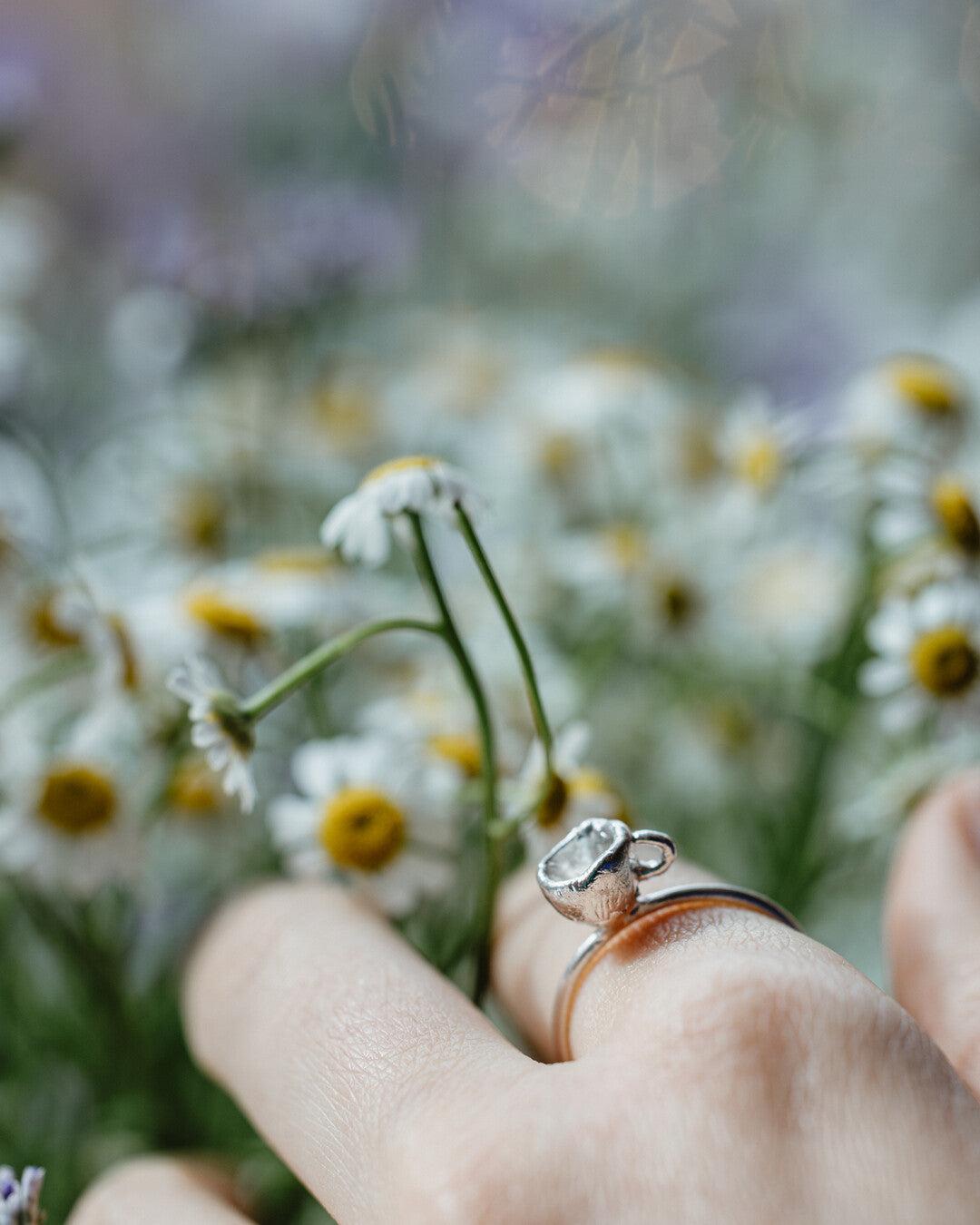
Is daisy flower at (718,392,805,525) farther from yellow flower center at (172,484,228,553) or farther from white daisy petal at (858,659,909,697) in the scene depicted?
yellow flower center at (172,484,228,553)

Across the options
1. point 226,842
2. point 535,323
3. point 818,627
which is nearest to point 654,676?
point 818,627

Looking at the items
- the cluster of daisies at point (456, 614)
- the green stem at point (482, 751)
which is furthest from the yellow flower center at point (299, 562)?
the green stem at point (482, 751)

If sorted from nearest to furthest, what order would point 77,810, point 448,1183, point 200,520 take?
point 448,1183, point 77,810, point 200,520

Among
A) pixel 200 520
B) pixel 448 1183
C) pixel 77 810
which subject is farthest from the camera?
pixel 200 520

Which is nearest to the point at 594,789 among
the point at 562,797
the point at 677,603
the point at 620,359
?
the point at 562,797

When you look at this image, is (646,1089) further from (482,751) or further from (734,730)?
(734,730)

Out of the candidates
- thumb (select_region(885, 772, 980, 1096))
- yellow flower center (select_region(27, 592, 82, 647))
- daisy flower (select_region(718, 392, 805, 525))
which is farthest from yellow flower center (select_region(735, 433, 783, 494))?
yellow flower center (select_region(27, 592, 82, 647))

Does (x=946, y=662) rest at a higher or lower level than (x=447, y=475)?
lower
